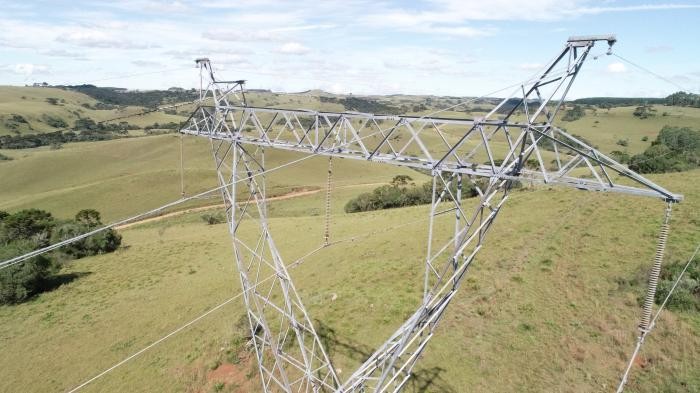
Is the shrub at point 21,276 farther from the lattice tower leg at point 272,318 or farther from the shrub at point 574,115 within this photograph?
the shrub at point 574,115

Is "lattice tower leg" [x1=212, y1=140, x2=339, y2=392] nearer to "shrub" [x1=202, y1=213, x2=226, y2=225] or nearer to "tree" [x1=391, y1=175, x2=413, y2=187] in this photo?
"shrub" [x1=202, y1=213, x2=226, y2=225]

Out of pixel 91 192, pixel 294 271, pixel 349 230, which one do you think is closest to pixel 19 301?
pixel 294 271

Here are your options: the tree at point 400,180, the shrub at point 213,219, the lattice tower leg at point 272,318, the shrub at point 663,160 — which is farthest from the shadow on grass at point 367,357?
the tree at point 400,180

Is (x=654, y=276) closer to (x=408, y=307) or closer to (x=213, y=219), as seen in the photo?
(x=408, y=307)

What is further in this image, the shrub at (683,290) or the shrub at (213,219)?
the shrub at (213,219)

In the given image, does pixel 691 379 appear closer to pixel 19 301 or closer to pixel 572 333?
pixel 572 333
